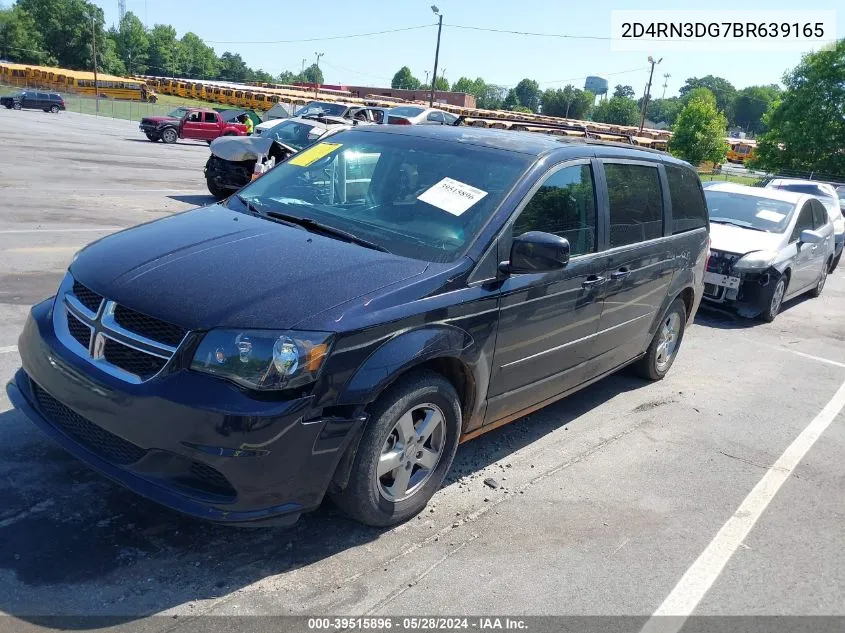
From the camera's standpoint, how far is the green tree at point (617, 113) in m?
122

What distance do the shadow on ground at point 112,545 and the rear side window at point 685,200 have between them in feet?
11.2

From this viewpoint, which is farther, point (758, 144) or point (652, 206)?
point (758, 144)

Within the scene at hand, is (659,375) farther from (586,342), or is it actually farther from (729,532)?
(729,532)

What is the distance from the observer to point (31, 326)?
367cm

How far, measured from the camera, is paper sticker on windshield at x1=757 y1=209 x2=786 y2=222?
33.5ft

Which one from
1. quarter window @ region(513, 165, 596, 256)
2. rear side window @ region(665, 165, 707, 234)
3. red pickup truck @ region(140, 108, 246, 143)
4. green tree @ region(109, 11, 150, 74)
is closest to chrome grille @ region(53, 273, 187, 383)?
quarter window @ region(513, 165, 596, 256)

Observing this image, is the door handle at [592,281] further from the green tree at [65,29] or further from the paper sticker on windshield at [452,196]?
the green tree at [65,29]

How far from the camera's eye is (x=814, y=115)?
40.3 m

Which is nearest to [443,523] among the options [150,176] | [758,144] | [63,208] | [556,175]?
[556,175]

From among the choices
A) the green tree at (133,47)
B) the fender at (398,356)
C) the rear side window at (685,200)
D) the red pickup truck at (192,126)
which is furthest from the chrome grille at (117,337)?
the green tree at (133,47)

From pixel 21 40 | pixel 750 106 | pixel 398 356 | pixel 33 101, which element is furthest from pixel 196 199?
pixel 750 106

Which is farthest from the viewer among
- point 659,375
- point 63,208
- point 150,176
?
point 150,176

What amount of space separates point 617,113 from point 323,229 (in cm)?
12865

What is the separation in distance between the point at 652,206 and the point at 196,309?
3.68 metres
